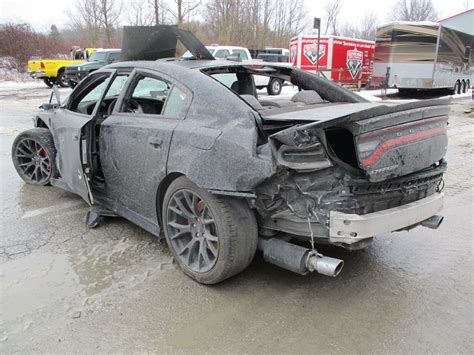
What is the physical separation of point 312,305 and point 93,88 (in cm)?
321

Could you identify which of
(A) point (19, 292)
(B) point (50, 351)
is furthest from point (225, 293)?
(A) point (19, 292)

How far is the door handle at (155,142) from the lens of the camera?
129 inches

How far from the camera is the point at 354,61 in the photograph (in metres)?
22.9

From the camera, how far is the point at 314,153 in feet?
8.63

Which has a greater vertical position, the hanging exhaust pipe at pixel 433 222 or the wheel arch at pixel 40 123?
the wheel arch at pixel 40 123

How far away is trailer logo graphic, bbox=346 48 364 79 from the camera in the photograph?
22516 millimetres

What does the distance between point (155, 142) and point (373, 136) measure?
167 centimetres

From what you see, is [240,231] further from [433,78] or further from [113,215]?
[433,78]

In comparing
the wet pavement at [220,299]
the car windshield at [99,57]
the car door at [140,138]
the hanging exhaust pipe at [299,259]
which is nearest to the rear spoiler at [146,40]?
the car door at [140,138]

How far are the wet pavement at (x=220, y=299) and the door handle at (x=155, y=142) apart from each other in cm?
97

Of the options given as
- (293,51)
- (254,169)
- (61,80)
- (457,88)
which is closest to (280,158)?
(254,169)

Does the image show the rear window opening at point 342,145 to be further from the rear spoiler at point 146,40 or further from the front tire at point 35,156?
the front tire at point 35,156

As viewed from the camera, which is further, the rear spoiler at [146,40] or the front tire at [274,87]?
the front tire at [274,87]

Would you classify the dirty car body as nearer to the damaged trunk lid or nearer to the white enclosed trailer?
the damaged trunk lid
